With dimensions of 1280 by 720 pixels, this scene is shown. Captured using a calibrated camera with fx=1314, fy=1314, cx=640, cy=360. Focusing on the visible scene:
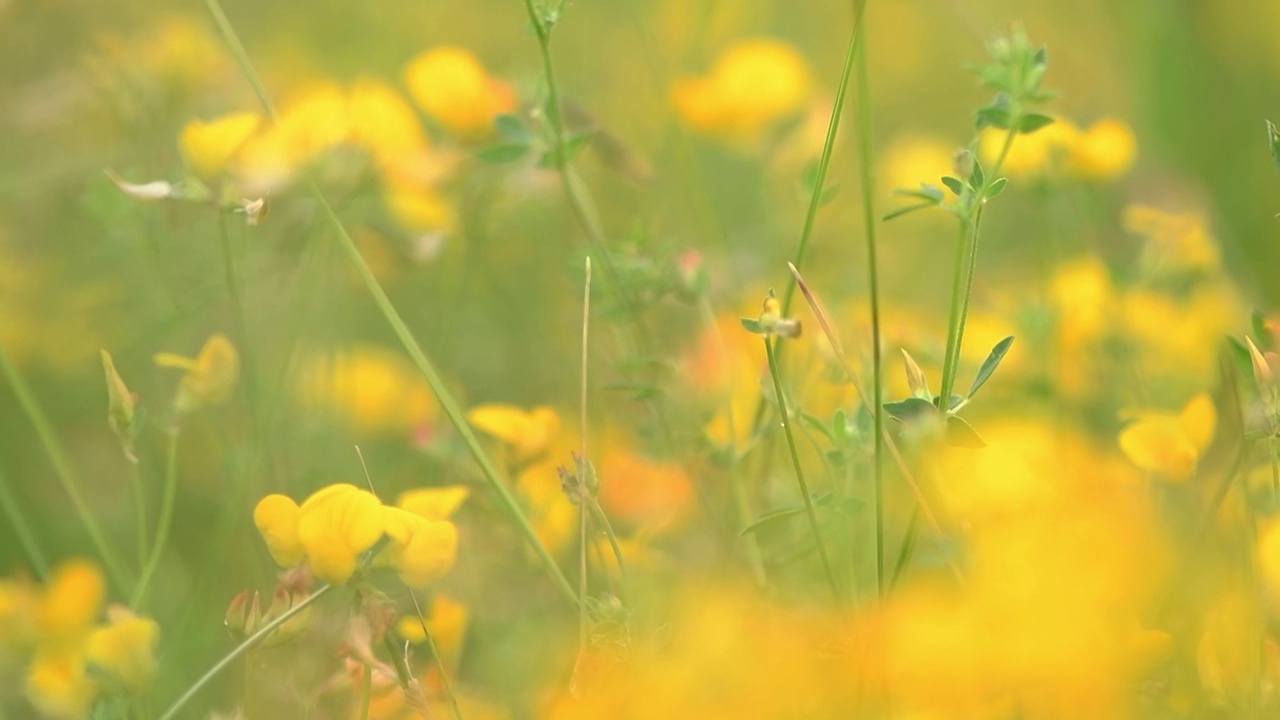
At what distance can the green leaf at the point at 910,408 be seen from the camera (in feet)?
2.52

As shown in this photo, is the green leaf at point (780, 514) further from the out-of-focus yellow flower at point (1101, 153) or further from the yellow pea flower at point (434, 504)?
the out-of-focus yellow flower at point (1101, 153)

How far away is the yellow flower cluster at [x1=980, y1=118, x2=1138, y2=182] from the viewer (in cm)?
136

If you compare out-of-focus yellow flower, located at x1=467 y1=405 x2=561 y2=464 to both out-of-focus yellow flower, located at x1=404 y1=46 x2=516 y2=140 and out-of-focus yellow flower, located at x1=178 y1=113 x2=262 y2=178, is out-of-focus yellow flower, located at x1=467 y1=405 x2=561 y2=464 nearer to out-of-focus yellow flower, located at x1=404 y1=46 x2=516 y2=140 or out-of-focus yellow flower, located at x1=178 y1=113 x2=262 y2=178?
out-of-focus yellow flower, located at x1=178 y1=113 x2=262 y2=178

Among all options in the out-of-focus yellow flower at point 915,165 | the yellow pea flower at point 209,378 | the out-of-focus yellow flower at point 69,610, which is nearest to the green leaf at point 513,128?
the yellow pea flower at point 209,378

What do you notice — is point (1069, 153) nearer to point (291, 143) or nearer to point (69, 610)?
point (291, 143)

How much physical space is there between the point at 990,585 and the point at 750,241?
1.54m

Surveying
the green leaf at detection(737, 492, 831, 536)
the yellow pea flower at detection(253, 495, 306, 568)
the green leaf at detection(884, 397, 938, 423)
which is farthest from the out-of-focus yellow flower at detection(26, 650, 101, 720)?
the green leaf at detection(884, 397, 938, 423)

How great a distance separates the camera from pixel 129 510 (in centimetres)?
159

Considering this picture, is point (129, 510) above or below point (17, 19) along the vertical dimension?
below

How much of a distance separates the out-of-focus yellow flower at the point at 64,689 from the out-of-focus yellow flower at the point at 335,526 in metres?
0.20

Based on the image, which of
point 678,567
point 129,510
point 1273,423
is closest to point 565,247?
point 129,510

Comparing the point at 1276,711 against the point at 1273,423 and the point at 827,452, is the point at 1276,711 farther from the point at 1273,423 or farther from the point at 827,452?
the point at 827,452

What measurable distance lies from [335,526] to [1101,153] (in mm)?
933

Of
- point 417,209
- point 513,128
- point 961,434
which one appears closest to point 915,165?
point 417,209
